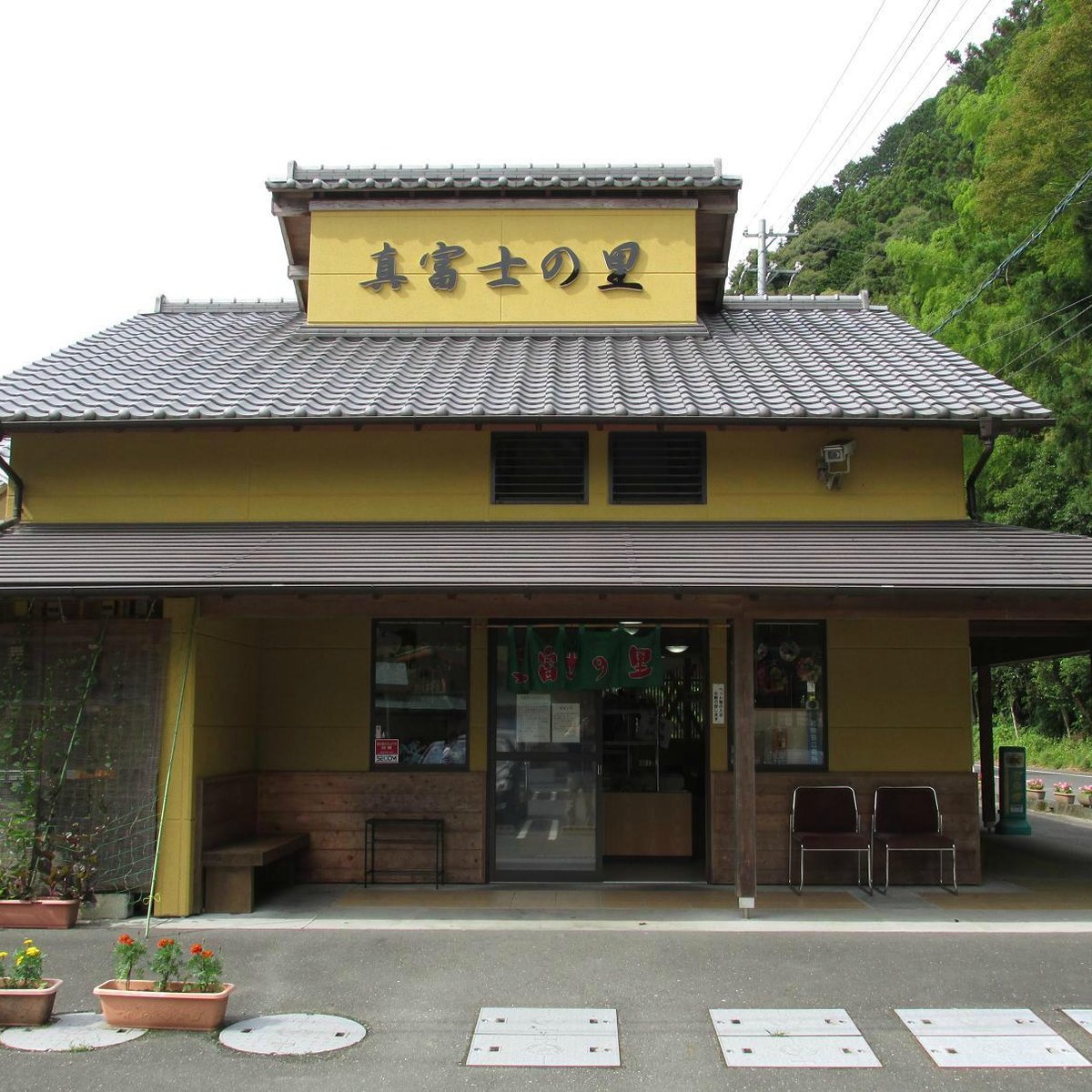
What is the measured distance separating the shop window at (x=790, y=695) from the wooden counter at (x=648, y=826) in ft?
3.72

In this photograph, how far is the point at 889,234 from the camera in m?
51.9

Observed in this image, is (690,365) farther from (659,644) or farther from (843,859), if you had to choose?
(843,859)

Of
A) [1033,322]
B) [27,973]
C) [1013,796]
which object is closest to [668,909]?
[27,973]

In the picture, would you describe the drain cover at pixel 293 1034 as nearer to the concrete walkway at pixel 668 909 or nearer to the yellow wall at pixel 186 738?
the concrete walkway at pixel 668 909

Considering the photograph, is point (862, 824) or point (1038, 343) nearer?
point (862, 824)

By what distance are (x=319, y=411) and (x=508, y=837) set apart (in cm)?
451

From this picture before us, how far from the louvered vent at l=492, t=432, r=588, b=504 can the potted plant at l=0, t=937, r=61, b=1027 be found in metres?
5.67

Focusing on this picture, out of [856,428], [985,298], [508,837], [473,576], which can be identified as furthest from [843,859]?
[985,298]

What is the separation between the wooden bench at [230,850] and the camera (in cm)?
903

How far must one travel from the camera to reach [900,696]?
1045cm

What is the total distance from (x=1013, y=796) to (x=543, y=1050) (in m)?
11.2

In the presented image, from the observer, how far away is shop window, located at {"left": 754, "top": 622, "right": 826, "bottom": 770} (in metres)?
10.5

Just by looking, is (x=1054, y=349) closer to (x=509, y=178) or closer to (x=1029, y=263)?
(x=1029, y=263)

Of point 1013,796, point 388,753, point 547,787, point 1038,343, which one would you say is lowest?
point 1013,796
